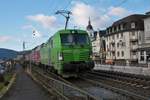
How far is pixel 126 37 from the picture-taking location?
337ft

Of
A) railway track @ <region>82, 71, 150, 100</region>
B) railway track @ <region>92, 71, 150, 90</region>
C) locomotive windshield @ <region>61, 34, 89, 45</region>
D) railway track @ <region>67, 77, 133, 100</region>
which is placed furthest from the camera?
locomotive windshield @ <region>61, 34, 89, 45</region>

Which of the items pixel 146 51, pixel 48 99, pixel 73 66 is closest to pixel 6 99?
pixel 48 99

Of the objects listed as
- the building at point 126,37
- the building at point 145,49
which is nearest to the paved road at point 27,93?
the building at point 145,49

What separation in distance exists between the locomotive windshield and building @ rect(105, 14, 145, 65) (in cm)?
6781

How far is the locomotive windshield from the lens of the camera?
26.0 metres

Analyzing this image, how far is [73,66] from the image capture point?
25.1 metres

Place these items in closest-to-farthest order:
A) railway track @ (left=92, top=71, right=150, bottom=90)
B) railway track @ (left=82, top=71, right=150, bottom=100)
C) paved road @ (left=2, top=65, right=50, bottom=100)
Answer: railway track @ (left=82, top=71, right=150, bottom=100)
paved road @ (left=2, top=65, right=50, bottom=100)
railway track @ (left=92, top=71, right=150, bottom=90)

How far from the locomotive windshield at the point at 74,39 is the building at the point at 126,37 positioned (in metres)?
67.8

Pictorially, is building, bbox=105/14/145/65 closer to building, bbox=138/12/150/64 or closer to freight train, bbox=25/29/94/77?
building, bbox=138/12/150/64

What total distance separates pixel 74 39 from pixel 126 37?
A: 78.0 meters

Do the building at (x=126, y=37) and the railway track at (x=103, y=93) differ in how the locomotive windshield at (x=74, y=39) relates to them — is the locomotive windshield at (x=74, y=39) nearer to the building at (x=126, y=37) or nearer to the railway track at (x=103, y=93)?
the railway track at (x=103, y=93)

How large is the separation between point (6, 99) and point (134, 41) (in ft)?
281

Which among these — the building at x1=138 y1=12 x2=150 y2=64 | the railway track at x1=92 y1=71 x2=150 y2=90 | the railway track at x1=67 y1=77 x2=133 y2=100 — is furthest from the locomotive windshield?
the building at x1=138 y1=12 x2=150 y2=64

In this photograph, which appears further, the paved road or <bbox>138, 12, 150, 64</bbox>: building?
<bbox>138, 12, 150, 64</bbox>: building
